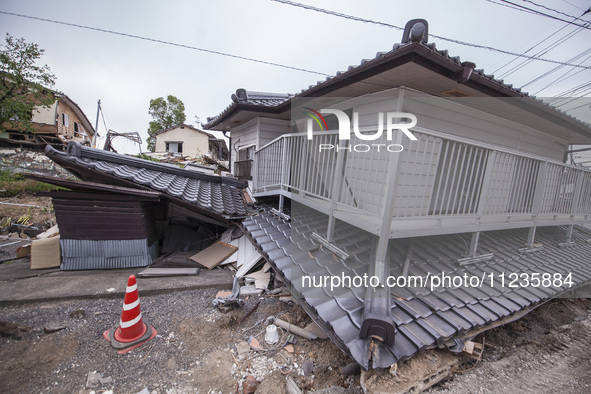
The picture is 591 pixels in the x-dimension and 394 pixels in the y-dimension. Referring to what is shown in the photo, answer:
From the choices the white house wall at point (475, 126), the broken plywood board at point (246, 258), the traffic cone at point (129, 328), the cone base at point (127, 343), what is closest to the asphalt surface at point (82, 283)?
the broken plywood board at point (246, 258)

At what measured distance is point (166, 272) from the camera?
14.3 ft

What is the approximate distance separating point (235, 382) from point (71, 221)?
4608 mm

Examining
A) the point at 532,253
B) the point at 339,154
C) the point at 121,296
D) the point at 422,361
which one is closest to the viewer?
the point at 422,361

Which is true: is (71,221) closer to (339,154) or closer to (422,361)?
(339,154)

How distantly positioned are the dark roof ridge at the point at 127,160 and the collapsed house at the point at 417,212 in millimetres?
2758

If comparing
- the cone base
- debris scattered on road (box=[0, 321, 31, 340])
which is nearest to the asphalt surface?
debris scattered on road (box=[0, 321, 31, 340])

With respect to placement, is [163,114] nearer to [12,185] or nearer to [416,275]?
[12,185]

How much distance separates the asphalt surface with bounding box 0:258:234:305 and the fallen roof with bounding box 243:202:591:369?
1.30 metres

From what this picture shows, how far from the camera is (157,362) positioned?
246 centimetres

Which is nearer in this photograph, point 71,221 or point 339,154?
point 339,154

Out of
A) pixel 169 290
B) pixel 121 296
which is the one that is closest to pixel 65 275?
pixel 121 296

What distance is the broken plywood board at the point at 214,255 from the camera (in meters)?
4.78

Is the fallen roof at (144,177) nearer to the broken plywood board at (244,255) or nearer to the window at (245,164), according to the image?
the broken plywood board at (244,255)

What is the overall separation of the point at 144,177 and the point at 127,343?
3559mm
